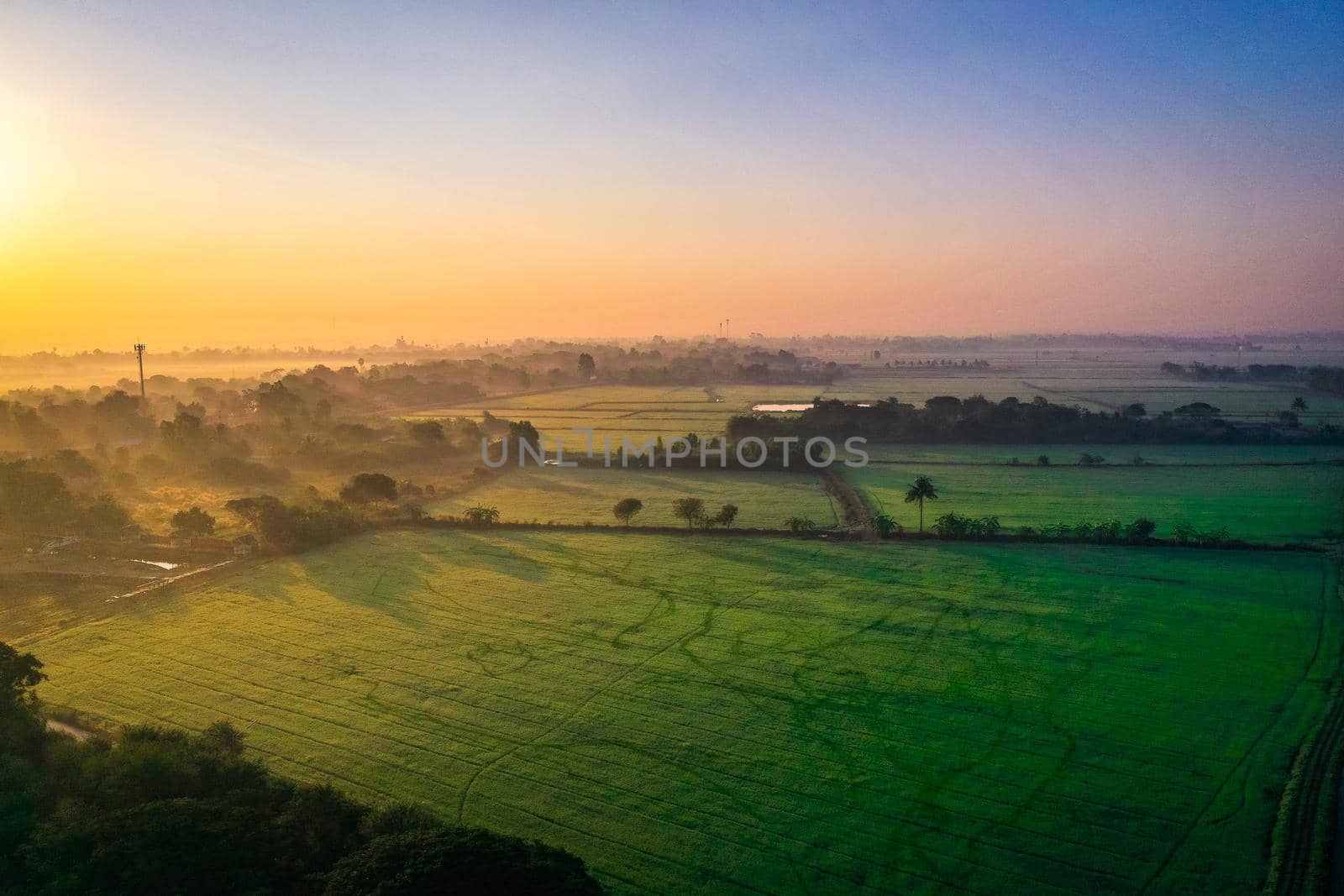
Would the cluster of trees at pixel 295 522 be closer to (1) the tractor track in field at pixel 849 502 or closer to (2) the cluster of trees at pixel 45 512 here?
(2) the cluster of trees at pixel 45 512

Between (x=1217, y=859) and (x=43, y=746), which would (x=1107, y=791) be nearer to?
(x=1217, y=859)

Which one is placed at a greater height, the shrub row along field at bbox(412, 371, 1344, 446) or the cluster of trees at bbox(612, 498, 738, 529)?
the shrub row along field at bbox(412, 371, 1344, 446)

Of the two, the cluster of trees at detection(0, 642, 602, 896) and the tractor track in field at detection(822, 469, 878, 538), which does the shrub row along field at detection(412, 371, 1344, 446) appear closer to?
the tractor track in field at detection(822, 469, 878, 538)

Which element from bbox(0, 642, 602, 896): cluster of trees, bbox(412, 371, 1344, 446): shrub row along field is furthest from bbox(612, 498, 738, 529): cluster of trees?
bbox(412, 371, 1344, 446): shrub row along field

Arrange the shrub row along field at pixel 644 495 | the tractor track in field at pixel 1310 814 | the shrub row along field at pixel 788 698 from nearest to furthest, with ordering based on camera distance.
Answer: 1. the tractor track in field at pixel 1310 814
2. the shrub row along field at pixel 788 698
3. the shrub row along field at pixel 644 495

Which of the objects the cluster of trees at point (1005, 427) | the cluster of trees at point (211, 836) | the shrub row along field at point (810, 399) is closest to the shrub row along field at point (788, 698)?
the cluster of trees at point (211, 836)

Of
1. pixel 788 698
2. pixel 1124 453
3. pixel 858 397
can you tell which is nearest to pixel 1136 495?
pixel 1124 453
